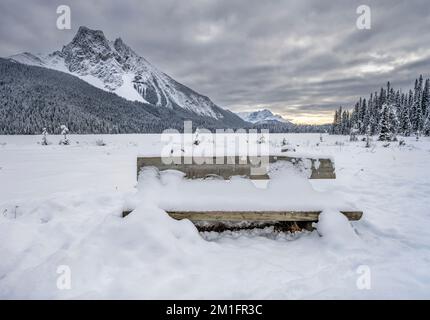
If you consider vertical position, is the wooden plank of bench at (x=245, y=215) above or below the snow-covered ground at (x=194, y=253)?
above

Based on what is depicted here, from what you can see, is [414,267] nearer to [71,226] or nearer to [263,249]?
[263,249]

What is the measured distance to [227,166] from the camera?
3.59 meters

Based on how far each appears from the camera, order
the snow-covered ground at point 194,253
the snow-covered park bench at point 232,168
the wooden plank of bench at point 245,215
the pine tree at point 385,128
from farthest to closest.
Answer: the pine tree at point 385,128
the snow-covered park bench at point 232,168
the wooden plank of bench at point 245,215
the snow-covered ground at point 194,253

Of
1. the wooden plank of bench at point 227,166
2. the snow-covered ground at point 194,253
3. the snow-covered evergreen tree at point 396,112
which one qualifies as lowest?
the snow-covered ground at point 194,253

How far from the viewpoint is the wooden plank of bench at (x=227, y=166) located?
354cm

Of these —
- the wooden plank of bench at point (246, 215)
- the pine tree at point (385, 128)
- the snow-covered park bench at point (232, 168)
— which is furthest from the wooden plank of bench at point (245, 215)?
the pine tree at point (385, 128)

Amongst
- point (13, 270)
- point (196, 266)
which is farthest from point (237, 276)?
point (13, 270)

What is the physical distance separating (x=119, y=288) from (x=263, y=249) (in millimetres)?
1609

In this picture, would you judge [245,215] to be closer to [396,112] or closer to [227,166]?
[227,166]

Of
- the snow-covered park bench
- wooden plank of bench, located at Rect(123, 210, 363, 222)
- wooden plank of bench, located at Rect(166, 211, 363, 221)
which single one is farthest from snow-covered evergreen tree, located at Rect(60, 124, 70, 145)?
wooden plank of bench, located at Rect(166, 211, 363, 221)

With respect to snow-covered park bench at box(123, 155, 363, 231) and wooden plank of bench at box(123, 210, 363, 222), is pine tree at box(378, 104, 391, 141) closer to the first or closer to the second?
snow-covered park bench at box(123, 155, 363, 231)

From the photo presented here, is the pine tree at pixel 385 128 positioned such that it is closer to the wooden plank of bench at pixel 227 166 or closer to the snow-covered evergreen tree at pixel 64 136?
the wooden plank of bench at pixel 227 166

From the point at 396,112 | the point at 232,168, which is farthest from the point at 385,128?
the point at 232,168

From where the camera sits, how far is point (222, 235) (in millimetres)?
3496
